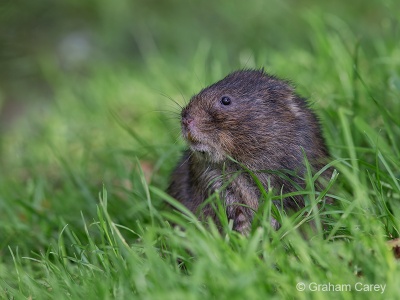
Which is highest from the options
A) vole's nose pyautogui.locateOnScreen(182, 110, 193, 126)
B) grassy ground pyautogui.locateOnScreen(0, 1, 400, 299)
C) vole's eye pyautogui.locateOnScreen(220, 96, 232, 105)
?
vole's eye pyautogui.locateOnScreen(220, 96, 232, 105)

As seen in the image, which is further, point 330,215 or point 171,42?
point 171,42

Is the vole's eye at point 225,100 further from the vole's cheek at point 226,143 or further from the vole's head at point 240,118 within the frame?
the vole's cheek at point 226,143

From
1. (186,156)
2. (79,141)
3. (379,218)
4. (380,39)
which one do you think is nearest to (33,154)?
(79,141)

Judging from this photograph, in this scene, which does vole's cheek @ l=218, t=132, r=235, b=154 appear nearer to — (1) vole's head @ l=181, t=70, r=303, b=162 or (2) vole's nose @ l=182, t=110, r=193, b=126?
(1) vole's head @ l=181, t=70, r=303, b=162

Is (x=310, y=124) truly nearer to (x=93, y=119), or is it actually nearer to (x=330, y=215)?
(x=330, y=215)

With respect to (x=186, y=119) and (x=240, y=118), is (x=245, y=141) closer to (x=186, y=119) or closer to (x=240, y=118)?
(x=240, y=118)

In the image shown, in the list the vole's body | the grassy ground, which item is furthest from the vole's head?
the grassy ground

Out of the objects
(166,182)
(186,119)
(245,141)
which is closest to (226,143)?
(245,141)
